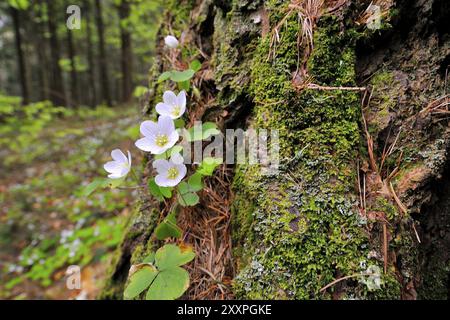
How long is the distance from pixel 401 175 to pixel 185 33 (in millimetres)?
1634

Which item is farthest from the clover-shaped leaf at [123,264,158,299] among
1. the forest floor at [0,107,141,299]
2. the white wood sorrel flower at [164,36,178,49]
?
the forest floor at [0,107,141,299]

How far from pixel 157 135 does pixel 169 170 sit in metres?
0.20

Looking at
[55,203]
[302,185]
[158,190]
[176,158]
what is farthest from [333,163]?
[55,203]

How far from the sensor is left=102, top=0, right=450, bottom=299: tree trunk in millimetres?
1153

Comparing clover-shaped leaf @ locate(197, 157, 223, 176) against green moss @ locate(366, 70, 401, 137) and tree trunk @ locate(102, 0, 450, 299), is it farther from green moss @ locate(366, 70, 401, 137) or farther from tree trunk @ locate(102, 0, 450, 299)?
green moss @ locate(366, 70, 401, 137)

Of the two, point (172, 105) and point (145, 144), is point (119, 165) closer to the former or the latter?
point (145, 144)

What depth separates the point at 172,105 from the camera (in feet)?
5.18

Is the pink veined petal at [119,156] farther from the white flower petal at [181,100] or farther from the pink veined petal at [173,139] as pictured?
the white flower petal at [181,100]

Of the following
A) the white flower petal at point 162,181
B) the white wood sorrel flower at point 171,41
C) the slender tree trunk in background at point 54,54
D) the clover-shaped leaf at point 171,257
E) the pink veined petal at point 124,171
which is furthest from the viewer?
the slender tree trunk in background at point 54,54

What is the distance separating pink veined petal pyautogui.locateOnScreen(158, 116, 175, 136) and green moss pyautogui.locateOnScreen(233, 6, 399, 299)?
40cm

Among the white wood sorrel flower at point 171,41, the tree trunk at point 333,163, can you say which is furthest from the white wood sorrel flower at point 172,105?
the white wood sorrel flower at point 171,41

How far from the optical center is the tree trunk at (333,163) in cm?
115

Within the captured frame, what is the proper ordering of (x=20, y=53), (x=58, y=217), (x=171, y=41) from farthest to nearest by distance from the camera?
(x=20, y=53) → (x=58, y=217) → (x=171, y=41)

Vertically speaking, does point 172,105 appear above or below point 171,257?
above
